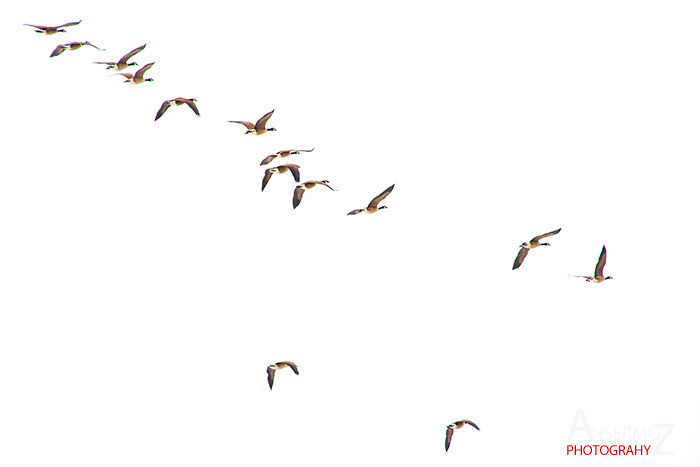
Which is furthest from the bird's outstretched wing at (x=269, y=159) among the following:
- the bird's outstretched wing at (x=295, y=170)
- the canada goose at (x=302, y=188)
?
the canada goose at (x=302, y=188)

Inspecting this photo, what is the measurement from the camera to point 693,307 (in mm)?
120375

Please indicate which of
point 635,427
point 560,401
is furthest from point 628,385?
point 560,401

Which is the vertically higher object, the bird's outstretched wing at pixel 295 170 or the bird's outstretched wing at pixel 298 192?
the bird's outstretched wing at pixel 295 170

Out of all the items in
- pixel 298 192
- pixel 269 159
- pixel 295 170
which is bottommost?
pixel 298 192

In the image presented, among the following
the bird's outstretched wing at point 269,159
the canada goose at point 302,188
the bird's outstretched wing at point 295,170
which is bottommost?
the canada goose at point 302,188

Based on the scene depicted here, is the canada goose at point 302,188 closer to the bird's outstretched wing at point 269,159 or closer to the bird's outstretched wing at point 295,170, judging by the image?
the bird's outstretched wing at point 295,170

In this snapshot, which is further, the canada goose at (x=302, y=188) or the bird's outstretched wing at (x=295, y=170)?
the bird's outstretched wing at (x=295, y=170)

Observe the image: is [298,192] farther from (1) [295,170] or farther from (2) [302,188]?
(1) [295,170]

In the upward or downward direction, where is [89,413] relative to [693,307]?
downward

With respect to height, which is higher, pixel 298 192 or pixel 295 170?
pixel 295 170

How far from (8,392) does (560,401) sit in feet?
152

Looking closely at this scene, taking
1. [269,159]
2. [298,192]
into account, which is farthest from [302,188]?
[269,159]

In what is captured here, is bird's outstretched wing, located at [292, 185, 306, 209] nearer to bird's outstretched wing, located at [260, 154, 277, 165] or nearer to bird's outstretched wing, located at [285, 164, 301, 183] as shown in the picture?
bird's outstretched wing, located at [285, 164, 301, 183]

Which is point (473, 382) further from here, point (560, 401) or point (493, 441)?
point (560, 401)
